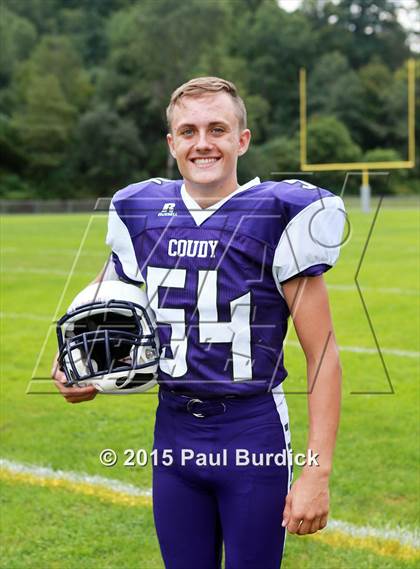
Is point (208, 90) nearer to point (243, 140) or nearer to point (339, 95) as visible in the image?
point (243, 140)

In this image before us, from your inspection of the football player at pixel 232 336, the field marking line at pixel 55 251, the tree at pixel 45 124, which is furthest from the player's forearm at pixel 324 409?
the tree at pixel 45 124

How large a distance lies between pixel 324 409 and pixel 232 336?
24 centimetres

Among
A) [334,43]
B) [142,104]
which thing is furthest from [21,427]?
[334,43]

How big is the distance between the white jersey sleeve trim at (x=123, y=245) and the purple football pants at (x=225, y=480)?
0.91ft

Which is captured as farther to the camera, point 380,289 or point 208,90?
point 380,289

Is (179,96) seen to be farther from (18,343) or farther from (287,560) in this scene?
(18,343)

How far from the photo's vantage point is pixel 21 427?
392 centimetres

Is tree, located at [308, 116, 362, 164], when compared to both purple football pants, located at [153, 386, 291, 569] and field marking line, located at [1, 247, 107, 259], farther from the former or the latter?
purple football pants, located at [153, 386, 291, 569]

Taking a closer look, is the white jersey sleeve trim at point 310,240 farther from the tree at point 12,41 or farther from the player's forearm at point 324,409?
the tree at point 12,41

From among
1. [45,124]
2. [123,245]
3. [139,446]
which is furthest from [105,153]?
[123,245]

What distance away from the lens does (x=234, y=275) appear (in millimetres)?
1610

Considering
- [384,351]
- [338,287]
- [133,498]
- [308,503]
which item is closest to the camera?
[308,503]

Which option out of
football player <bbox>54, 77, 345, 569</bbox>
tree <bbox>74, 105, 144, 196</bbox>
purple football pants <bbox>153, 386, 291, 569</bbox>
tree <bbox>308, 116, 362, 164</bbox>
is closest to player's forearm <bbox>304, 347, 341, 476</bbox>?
football player <bbox>54, 77, 345, 569</bbox>

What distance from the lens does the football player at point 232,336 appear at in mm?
1572
